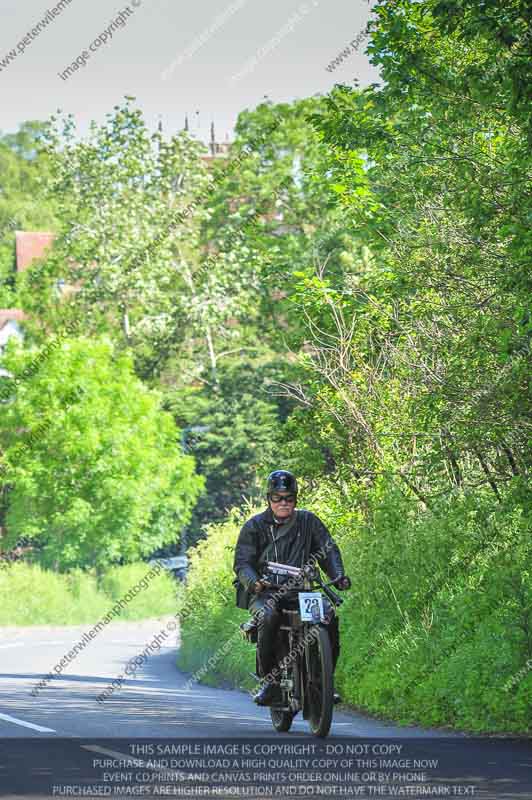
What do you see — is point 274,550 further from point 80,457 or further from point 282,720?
point 80,457

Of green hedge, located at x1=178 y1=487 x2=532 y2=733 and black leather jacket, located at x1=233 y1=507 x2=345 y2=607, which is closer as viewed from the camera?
black leather jacket, located at x1=233 y1=507 x2=345 y2=607

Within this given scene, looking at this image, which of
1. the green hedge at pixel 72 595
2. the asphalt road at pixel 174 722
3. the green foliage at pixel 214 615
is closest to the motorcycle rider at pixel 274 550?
the asphalt road at pixel 174 722

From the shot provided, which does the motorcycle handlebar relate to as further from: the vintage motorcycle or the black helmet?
the black helmet

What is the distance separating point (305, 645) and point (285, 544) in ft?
A: 2.77

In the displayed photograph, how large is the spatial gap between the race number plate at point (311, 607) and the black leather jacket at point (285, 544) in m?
0.46

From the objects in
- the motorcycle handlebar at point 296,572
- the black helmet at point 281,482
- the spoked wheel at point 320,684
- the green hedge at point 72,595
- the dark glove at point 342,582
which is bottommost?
the green hedge at point 72,595

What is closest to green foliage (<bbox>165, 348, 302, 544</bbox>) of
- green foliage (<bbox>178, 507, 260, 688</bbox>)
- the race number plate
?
green foliage (<bbox>178, 507, 260, 688</bbox>)

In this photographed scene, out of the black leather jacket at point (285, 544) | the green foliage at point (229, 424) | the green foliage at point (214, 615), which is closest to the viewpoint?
the black leather jacket at point (285, 544)

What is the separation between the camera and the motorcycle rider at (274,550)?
12.4 m

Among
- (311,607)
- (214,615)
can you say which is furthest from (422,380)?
(214,615)

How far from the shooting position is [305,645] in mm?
12219

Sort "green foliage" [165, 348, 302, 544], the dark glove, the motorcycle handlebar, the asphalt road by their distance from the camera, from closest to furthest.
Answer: the asphalt road → the motorcycle handlebar → the dark glove → "green foliage" [165, 348, 302, 544]

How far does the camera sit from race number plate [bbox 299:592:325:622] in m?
11.9

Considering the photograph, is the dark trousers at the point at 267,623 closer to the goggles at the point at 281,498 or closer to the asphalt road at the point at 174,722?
the asphalt road at the point at 174,722
